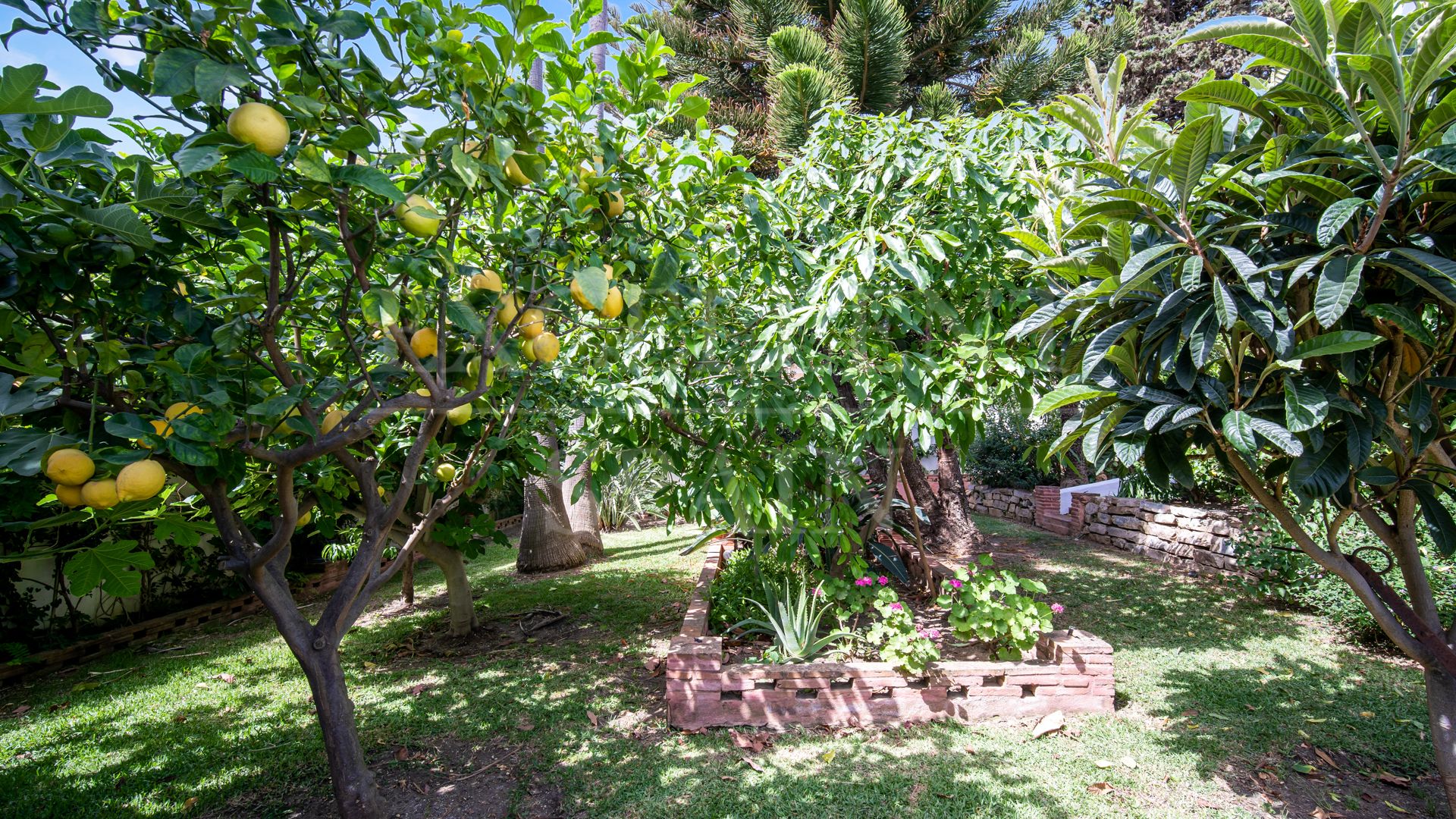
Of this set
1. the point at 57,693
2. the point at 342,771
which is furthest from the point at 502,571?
the point at 342,771

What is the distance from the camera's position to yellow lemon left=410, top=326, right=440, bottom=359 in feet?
5.93

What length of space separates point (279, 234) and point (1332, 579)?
5.68 metres

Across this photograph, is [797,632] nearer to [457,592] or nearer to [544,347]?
[544,347]

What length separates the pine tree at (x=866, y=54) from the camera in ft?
24.1

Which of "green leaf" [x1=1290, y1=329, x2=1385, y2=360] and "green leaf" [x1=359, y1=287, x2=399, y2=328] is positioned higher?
"green leaf" [x1=359, y1=287, x2=399, y2=328]

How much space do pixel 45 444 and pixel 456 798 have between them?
5.85 ft

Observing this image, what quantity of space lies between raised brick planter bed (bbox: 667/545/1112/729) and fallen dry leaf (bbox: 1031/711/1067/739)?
0.31 feet

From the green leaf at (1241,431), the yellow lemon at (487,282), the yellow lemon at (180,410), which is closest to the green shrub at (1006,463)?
the green leaf at (1241,431)

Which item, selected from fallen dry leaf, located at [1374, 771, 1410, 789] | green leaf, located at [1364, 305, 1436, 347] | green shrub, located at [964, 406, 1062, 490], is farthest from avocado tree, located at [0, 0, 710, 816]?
green shrub, located at [964, 406, 1062, 490]

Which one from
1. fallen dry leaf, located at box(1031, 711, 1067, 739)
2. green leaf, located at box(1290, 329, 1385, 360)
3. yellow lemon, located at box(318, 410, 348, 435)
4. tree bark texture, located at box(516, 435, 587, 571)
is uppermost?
yellow lemon, located at box(318, 410, 348, 435)

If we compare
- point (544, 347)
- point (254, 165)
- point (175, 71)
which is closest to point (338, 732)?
point (544, 347)

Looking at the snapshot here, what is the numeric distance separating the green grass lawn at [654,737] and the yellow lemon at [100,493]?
1.66 m

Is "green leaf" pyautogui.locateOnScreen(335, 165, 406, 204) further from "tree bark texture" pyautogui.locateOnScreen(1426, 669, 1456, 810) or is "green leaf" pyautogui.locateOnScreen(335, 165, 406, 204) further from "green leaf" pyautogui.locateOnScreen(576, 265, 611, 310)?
"tree bark texture" pyautogui.locateOnScreen(1426, 669, 1456, 810)

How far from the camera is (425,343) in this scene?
1.82m
